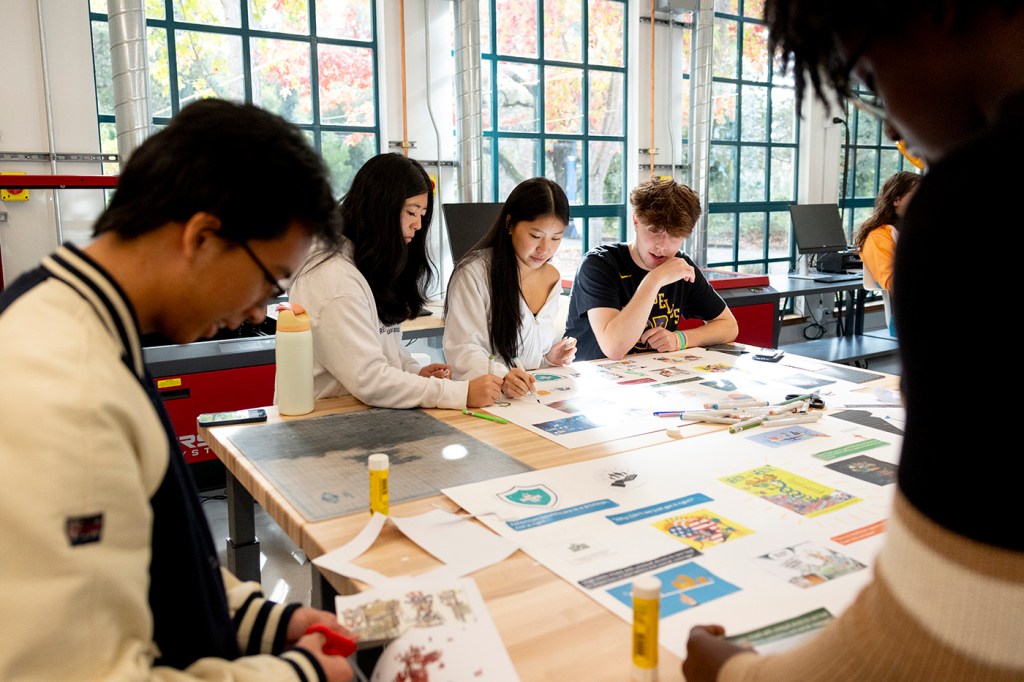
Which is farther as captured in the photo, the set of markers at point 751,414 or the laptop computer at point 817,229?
the laptop computer at point 817,229

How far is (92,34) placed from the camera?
4.54m

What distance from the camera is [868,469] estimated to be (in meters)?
1.47

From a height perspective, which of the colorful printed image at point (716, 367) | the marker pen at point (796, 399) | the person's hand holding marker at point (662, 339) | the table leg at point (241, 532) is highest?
the person's hand holding marker at point (662, 339)

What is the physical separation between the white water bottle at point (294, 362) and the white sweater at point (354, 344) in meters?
0.09

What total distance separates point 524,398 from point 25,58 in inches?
155

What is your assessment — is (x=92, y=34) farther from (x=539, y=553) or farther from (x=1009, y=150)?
(x=1009, y=150)

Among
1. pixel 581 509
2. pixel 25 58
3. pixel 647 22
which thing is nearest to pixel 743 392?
pixel 581 509

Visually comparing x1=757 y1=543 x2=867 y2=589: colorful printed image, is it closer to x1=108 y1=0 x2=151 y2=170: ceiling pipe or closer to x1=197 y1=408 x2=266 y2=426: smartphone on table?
x1=197 y1=408 x2=266 y2=426: smartphone on table

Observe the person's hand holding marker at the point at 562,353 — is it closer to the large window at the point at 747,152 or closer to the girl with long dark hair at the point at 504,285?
the girl with long dark hair at the point at 504,285

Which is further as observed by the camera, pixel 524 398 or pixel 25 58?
pixel 25 58

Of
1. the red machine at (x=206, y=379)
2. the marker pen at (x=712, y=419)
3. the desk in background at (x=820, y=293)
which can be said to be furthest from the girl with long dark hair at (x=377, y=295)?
the desk in background at (x=820, y=293)

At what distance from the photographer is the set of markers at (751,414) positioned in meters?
1.75

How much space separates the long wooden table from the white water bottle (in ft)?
0.57

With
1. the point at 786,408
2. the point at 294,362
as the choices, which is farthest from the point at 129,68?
the point at 786,408
